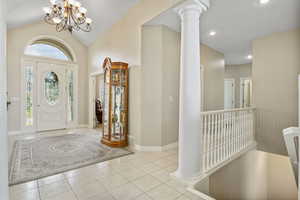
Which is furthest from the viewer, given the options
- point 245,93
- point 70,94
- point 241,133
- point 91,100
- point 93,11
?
point 245,93

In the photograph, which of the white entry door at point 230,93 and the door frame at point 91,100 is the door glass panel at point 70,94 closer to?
the door frame at point 91,100

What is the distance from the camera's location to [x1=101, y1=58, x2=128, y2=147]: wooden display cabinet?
366 centimetres

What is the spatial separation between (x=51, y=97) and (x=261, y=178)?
669 cm

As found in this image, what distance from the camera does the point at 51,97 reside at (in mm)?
5109

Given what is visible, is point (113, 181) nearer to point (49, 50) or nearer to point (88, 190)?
point (88, 190)

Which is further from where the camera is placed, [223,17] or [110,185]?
[223,17]

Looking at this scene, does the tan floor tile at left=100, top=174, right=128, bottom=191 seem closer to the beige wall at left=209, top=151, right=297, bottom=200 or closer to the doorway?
the beige wall at left=209, top=151, right=297, bottom=200

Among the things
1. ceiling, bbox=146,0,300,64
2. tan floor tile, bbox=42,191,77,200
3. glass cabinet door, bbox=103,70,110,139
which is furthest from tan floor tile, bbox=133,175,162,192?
ceiling, bbox=146,0,300,64

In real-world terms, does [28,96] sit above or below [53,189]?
above

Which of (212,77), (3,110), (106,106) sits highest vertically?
(212,77)

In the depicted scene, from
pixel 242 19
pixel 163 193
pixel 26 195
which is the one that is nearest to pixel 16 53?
pixel 26 195

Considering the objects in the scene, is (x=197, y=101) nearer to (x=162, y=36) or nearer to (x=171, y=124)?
(x=171, y=124)

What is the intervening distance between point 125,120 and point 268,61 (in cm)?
392

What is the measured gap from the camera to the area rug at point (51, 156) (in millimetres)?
2297
